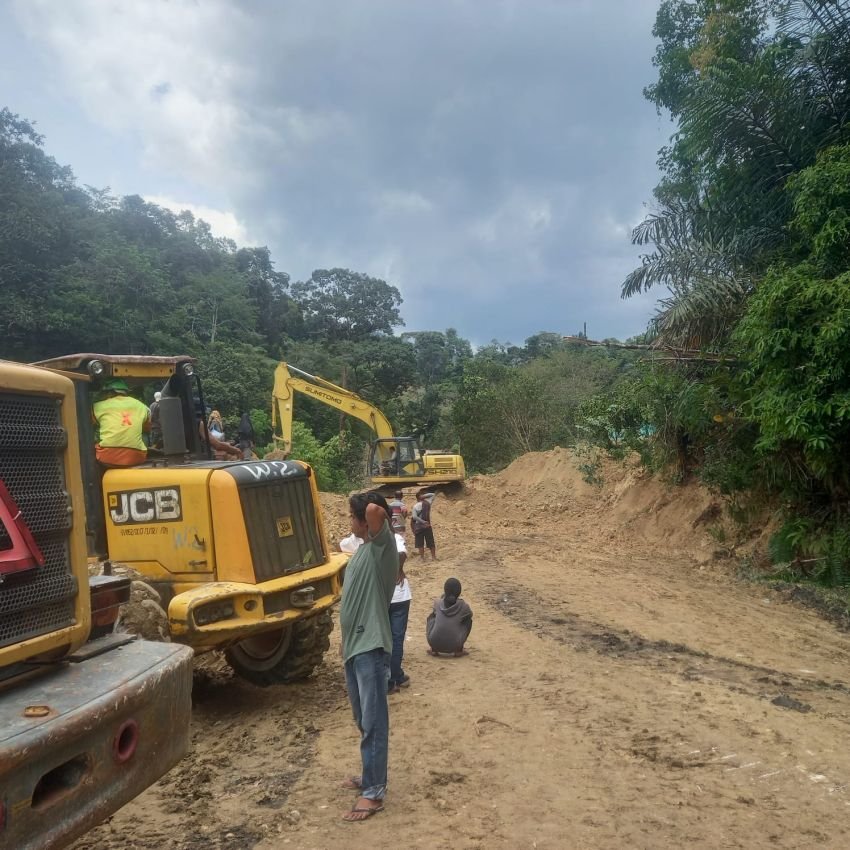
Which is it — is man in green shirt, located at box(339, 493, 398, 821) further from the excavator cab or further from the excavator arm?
the excavator cab

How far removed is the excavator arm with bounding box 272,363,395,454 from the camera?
58.9 feet

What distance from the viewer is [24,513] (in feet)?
8.77

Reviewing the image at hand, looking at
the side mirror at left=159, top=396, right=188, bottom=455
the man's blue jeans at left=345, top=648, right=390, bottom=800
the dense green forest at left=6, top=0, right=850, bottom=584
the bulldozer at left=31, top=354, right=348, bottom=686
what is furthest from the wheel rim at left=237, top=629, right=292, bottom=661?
the dense green forest at left=6, top=0, right=850, bottom=584

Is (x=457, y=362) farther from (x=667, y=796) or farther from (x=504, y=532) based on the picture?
(x=667, y=796)

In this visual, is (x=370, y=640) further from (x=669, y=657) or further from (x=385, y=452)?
(x=385, y=452)

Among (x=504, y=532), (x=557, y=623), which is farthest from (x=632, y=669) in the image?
(x=504, y=532)

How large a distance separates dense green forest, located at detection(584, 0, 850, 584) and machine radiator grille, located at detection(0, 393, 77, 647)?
8.39 meters

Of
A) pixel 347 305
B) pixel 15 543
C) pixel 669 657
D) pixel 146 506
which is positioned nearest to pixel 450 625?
pixel 669 657

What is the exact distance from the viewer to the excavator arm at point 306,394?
1795 cm

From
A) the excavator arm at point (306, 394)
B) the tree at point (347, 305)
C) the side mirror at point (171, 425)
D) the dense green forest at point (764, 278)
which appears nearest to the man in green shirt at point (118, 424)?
the side mirror at point (171, 425)

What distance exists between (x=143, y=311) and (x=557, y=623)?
27668mm

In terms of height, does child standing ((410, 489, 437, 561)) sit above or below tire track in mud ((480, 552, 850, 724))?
above

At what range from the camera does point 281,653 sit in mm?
5895

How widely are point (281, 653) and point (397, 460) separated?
15799 millimetres
